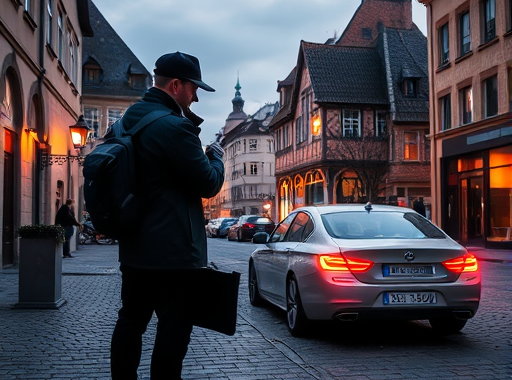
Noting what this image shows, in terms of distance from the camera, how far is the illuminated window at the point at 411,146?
42844 mm

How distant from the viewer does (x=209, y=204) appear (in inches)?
4606

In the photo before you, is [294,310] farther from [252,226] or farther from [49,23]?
[252,226]

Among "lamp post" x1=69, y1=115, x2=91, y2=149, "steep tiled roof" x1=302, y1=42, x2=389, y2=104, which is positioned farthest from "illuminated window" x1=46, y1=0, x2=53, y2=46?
"steep tiled roof" x1=302, y1=42, x2=389, y2=104

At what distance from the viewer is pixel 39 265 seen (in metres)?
9.13

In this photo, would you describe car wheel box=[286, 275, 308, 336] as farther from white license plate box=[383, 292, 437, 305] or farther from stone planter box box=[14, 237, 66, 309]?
stone planter box box=[14, 237, 66, 309]

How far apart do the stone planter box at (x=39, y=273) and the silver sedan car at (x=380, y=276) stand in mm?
3172

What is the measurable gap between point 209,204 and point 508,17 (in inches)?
3668

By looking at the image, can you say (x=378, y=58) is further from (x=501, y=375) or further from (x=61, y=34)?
(x=501, y=375)

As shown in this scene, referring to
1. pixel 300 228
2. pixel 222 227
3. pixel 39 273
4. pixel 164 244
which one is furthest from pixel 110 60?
pixel 164 244

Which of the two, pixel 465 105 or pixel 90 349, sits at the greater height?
pixel 465 105

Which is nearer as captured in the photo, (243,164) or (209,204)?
(243,164)

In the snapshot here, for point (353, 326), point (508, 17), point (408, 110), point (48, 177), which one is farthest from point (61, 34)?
point (408, 110)

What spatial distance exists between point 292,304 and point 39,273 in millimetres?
3415

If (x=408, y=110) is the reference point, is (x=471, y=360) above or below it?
below
